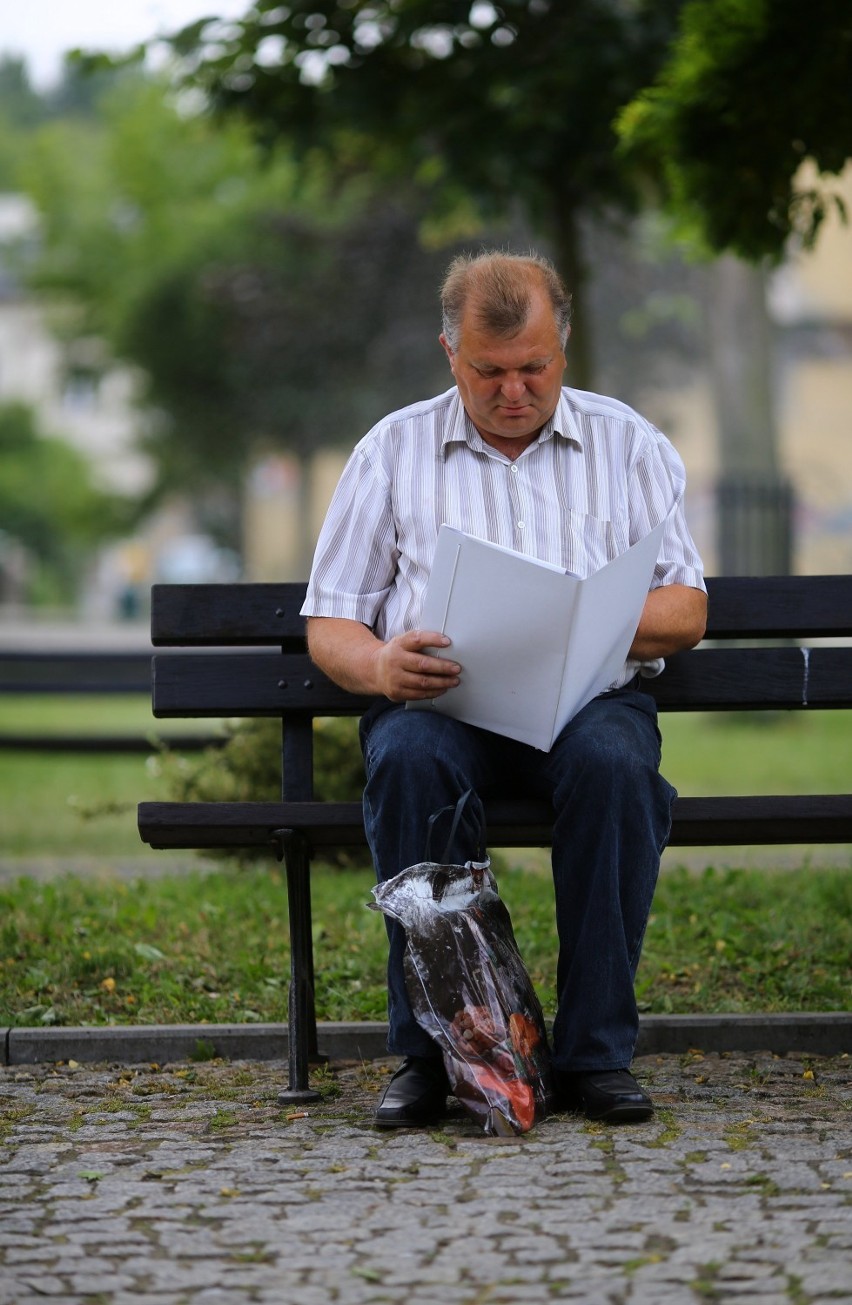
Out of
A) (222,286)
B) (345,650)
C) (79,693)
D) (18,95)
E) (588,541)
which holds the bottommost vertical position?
(79,693)

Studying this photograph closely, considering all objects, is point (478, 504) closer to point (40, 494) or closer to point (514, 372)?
point (514, 372)

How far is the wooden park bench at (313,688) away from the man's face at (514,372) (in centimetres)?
63

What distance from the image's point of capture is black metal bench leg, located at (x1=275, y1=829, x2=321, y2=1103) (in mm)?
3906

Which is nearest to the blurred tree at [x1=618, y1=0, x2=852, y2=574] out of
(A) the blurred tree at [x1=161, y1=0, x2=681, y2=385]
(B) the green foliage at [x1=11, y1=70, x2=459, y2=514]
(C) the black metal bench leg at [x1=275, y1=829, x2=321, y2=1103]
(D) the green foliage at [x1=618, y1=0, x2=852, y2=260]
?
(D) the green foliage at [x1=618, y1=0, x2=852, y2=260]

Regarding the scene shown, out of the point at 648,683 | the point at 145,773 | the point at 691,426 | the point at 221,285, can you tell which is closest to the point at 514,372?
the point at 648,683

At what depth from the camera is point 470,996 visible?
3564 mm

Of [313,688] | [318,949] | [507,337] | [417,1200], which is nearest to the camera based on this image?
[417,1200]

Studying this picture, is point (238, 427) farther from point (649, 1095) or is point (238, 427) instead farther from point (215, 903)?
point (649, 1095)

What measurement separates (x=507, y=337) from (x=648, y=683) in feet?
2.90

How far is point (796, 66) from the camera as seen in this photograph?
18.2 feet

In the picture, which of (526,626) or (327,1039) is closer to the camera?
(526,626)

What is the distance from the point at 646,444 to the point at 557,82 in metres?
4.46

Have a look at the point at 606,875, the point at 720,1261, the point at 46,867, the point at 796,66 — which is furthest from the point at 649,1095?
the point at 46,867

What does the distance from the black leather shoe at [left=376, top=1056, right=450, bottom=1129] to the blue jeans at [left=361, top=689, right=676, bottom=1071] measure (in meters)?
0.04
